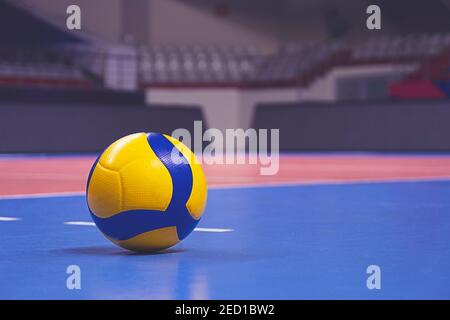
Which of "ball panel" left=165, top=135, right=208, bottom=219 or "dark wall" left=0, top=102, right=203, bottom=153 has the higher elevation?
"dark wall" left=0, top=102, right=203, bottom=153

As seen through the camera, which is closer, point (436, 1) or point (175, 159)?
point (175, 159)

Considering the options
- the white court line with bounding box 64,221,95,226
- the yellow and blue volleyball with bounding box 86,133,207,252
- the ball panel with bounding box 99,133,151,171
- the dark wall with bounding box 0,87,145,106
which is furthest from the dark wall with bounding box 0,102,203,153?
the yellow and blue volleyball with bounding box 86,133,207,252

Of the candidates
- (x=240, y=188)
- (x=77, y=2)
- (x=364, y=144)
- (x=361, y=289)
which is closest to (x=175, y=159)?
(x=361, y=289)

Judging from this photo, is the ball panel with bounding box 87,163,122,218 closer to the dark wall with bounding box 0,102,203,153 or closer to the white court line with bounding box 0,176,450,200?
the white court line with bounding box 0,176,450,200

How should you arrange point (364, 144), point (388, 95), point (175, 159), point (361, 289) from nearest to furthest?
point (361, 289), point (175, 159), point (364, 144), point (388, 95)

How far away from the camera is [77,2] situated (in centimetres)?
3572

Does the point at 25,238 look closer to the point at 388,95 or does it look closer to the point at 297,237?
the point at 297,237

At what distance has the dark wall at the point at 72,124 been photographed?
2764 centimetres

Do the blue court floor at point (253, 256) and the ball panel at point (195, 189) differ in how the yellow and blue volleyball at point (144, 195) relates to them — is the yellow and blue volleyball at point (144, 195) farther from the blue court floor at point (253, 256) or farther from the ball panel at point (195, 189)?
the blue court floor at point (253, 256)

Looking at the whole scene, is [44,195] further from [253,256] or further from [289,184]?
[253,256]

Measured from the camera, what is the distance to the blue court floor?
4637 millimetres

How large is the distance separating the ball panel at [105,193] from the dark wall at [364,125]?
24.0 m

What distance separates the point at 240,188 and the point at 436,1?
24.1 m

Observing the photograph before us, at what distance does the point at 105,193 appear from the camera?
19.7ft
